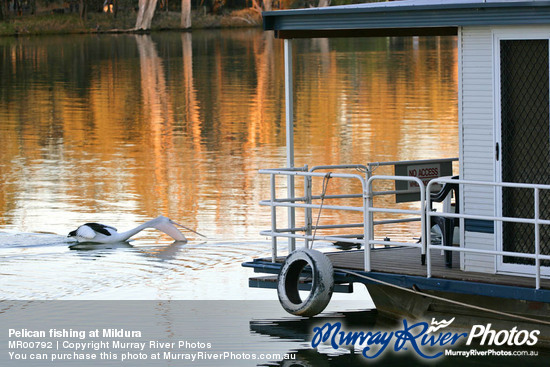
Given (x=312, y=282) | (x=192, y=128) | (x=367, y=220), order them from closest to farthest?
1. (x=367, y=220)
2. (x=312, y=282)
3. (x=192, y=128)

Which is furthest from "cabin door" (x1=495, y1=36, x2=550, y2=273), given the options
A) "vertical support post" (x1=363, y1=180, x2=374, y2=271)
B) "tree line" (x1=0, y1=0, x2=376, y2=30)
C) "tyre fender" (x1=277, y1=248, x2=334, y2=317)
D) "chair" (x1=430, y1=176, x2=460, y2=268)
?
"tree line" (x1=0, y1=0, x2=376, y2=30)

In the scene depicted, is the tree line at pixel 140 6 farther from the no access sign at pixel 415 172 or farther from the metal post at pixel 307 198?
the metal post at pixel 307 198

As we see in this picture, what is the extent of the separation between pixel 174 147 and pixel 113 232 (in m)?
10.3

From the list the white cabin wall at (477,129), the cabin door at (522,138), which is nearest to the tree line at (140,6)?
the white cabin wall at (477,129)

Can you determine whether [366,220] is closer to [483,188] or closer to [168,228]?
[483,188]

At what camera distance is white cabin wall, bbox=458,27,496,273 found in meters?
10.5

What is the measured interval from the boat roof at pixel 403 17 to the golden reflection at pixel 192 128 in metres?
5.35

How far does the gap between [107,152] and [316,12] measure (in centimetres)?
1556

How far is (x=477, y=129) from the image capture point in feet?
34.7

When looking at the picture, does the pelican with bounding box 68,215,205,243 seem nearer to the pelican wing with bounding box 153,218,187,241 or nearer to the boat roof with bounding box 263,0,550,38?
the pelican wing with bounding box 153,218,187,241

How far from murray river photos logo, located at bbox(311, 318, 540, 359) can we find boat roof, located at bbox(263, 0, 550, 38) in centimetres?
260

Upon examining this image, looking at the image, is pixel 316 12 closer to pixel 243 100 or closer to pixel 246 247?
pixel 246 247

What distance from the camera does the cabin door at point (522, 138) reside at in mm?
10258

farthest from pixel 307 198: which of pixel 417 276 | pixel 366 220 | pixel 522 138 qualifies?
pixel 522 138
